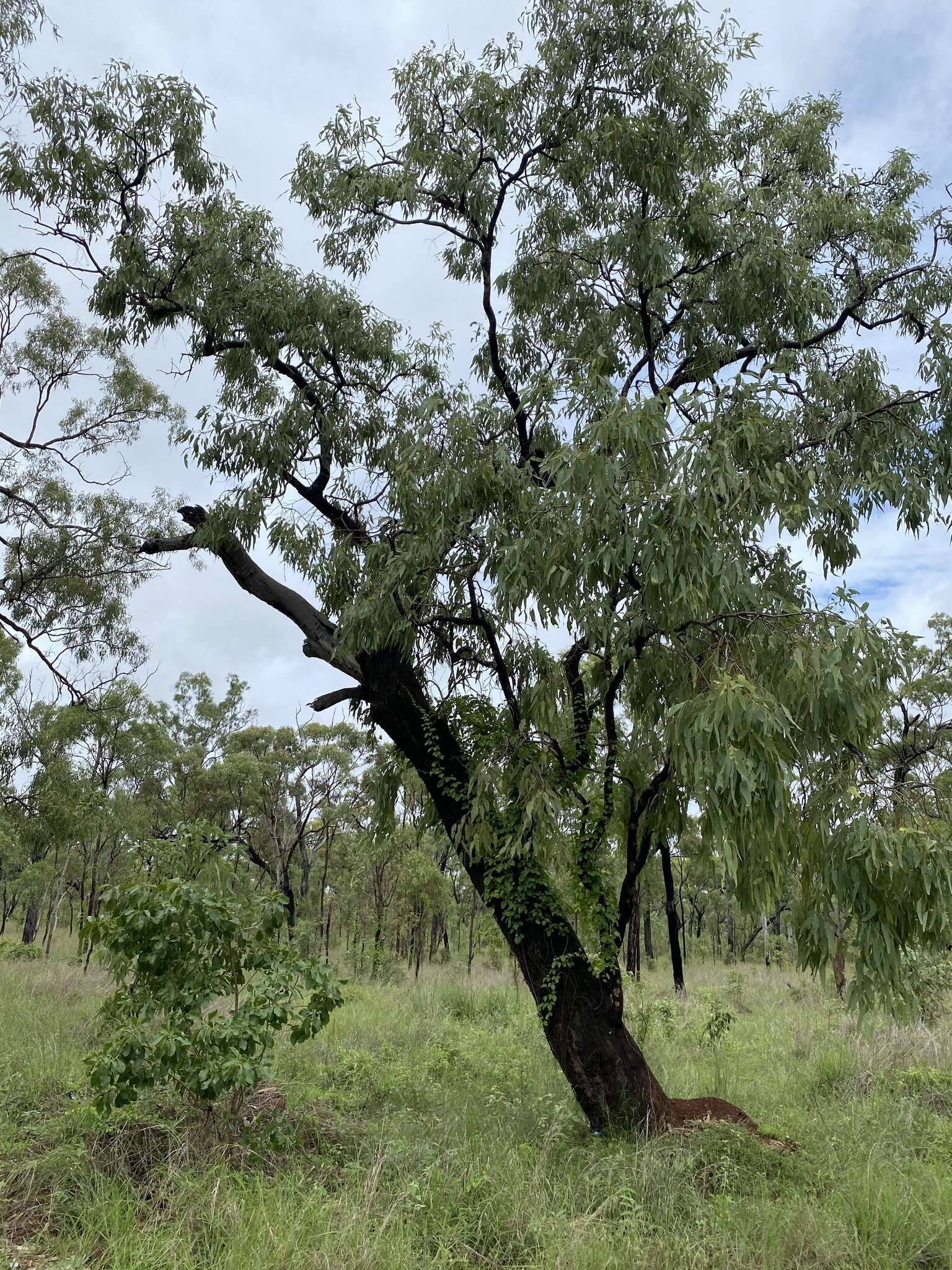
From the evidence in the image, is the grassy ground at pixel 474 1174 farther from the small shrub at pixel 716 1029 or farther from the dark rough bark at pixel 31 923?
the dark rough bark at pixel 31 923

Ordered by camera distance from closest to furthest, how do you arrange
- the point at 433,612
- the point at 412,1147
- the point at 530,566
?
the point at 530,566 → the point at 412,1147 → the point at 433,612

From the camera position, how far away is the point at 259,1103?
5.25 m

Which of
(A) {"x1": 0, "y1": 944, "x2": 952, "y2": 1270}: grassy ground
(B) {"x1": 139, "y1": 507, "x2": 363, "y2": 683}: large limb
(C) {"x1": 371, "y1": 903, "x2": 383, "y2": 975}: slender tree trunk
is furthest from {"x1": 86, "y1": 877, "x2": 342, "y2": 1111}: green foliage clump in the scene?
(C) {"x1": 371, "y1": 903, "x2": 383, "y2": 975}: slender tree trunk

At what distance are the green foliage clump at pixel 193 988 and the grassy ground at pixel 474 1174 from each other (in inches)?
16.8

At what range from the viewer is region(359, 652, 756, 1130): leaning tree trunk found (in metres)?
5.55

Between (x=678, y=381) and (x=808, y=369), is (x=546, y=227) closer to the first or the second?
(x=678, y=381)

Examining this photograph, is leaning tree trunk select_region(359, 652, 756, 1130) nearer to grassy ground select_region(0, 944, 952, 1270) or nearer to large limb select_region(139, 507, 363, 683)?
grassy ground select_region(0, 944, 952, 1270)

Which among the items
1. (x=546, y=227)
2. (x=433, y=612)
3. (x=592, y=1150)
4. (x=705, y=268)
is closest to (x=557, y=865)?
(x=592, y=1150)

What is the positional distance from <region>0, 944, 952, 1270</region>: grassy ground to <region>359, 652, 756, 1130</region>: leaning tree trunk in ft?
1.04

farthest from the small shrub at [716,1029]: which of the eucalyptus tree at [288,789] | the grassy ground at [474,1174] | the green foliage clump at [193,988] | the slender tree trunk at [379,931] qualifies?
the eucalyptus tree at [288,789]

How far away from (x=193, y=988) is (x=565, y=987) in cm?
252

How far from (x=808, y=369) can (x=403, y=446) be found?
131 inches

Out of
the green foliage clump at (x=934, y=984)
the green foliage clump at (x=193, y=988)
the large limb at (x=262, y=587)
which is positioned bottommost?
the green foliage clump at (x=934, y=984)

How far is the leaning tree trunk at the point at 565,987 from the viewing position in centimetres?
555
